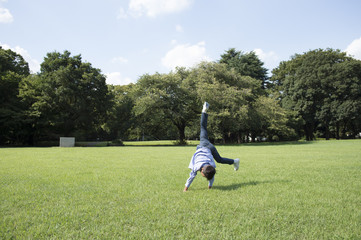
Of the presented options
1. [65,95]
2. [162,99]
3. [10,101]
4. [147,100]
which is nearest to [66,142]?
[65,95]

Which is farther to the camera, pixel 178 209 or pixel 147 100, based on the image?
pixel 147 100

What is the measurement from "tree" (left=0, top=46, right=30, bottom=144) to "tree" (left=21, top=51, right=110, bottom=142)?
1471 mm

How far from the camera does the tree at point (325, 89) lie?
127ft

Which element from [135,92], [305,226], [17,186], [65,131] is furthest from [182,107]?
[305,226]

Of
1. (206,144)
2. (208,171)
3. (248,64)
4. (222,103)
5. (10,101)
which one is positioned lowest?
(208,171)

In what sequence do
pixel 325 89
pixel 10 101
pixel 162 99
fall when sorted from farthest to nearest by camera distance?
pixel 325 89 → pixel 162 99 → pixel 10 101

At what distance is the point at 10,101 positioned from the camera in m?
30.2

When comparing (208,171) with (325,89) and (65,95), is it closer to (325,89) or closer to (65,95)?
(65,95)

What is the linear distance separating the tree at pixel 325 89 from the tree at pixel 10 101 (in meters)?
43.6

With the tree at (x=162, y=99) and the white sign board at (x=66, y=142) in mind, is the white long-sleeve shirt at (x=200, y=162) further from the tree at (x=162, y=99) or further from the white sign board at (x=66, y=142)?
the white sign board at (x=66, y=142)

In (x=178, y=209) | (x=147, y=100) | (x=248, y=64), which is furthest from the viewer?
(x=248, y=64)

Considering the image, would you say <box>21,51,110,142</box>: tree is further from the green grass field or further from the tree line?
the green grass field

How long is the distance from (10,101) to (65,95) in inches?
326

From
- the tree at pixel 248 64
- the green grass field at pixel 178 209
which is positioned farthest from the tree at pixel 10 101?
the tree at pixel 248 64
